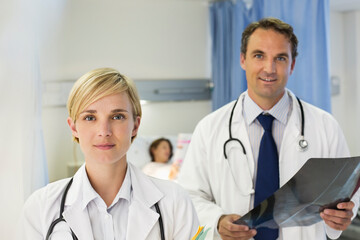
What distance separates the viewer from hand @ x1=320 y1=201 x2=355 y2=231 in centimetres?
126

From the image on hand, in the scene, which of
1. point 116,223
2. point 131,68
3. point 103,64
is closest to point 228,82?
point 131,68

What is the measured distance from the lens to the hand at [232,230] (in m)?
1.30

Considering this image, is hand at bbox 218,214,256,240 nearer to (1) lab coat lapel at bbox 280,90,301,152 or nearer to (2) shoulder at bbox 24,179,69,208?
(1) lab coat lapel at bbox 280,90,301,152

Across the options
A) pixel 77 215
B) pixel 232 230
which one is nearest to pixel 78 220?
pixel 77 215

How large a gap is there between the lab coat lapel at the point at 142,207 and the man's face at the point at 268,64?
626mm

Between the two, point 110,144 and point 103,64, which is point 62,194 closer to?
point 110,144

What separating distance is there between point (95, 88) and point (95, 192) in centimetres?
25

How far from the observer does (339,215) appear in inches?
50.4

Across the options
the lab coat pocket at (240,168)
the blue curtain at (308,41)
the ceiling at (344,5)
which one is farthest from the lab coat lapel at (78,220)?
the ceiling at (344,5)

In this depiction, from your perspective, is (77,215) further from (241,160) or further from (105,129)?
(241,160)

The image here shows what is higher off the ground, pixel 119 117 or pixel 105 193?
pixel 119 117

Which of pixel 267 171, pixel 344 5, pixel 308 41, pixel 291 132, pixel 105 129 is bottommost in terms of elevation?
pixel 267 171

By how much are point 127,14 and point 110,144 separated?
2.99 meters

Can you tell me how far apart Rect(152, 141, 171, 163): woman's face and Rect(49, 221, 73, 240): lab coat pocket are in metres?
2.57
